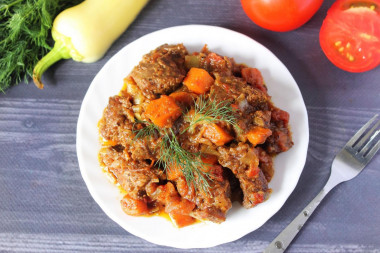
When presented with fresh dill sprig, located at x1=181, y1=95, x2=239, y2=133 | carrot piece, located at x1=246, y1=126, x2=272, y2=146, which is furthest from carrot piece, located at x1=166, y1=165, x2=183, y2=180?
carrot piece, located at x1=246, y1=126, x2=272, y2=146

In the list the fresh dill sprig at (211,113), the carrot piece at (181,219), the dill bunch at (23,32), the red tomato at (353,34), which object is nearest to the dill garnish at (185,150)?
the fresh dill sprig at (211,113)

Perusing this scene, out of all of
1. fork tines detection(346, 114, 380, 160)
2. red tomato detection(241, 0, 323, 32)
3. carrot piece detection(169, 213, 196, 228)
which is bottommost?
carrot piece detection(169, 213, 196, 228)

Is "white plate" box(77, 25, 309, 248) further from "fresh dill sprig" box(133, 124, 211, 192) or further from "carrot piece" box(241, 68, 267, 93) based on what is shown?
"fresh dill sprig" box(133, 124, 211, 192)

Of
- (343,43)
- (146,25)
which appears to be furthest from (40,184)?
(343,43)

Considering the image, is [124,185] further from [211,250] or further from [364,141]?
[364,141]

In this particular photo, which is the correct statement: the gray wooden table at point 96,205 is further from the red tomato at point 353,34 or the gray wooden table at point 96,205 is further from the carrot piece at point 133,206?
the carrot piece at point 133,206
